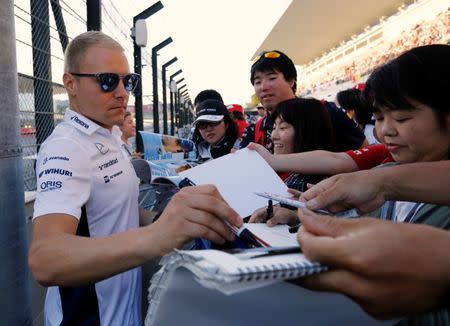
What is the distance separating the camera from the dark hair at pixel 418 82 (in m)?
1.07

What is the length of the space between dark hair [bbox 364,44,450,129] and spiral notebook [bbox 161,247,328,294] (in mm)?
763

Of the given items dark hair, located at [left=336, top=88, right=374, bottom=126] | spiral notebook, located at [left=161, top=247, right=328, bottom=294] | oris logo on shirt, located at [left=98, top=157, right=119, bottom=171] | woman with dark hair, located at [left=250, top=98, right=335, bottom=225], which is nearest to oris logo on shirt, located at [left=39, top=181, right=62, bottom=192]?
oris logo on shirt, located at [left=98, top=157, right=119, bottom=171]

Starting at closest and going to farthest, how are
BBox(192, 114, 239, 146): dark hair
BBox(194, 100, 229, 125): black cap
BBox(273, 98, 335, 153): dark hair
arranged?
BBox(273, 98, 335, 153): dark hair
BBox(194, 100, 229, 125): black cap
BBox(192, 114, 239, 146): dark hair

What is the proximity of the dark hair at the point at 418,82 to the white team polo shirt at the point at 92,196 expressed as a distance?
0.90 meters

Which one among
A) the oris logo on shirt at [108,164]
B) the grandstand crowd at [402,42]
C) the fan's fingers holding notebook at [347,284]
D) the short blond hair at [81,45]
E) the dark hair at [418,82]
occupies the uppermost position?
the grandstand crowd at [402,42]

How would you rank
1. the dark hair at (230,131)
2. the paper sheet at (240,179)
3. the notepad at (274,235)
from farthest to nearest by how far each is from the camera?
1. the dark hair at (230,131)
2. the paper sheet at (240,179)
3. the notepad at (274,235)

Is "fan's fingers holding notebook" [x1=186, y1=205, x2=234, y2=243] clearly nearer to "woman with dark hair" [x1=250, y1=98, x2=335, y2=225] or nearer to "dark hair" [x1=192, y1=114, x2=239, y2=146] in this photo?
"woman with dark hair" [x1=250, y1=98, x2=335, y2=225]

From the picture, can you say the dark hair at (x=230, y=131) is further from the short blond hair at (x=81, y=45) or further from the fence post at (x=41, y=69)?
the short blond hair at (x=81, y=45)

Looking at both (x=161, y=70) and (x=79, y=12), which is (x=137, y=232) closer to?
(x=79, y=12)

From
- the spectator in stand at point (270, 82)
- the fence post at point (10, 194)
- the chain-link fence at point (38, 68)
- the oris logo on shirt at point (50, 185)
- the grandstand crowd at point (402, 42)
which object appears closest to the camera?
the oris logo on shirt at point (50, 185)

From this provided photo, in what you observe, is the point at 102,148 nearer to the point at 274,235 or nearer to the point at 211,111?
the point at 274,235

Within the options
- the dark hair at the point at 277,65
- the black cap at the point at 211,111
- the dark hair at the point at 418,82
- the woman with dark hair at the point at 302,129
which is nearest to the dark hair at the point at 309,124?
the woman with dark hair at the point at 302,129

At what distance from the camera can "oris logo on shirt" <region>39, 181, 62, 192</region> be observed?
3.51ft

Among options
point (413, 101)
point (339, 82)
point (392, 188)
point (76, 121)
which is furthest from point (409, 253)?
point (339, 82)
